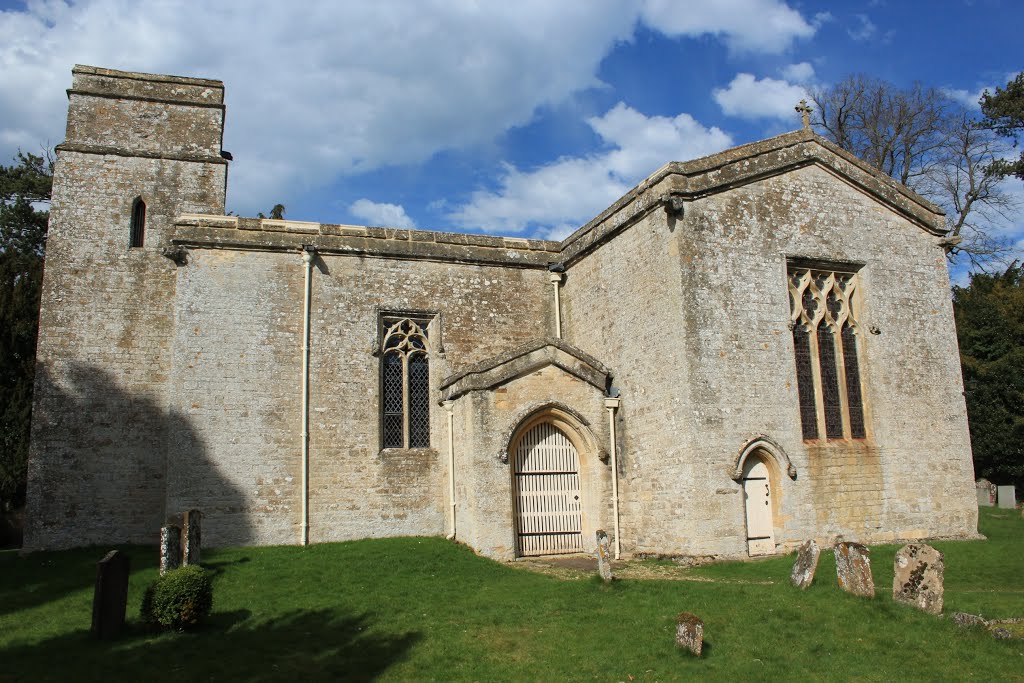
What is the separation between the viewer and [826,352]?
55.8ft

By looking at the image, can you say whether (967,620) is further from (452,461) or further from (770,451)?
(452,461)

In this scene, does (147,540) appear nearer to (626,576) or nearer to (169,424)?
(169,424)

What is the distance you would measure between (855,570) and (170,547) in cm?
1056

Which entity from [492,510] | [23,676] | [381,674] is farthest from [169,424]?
[381,674]

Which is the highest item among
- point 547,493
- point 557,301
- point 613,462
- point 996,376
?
point 557,301

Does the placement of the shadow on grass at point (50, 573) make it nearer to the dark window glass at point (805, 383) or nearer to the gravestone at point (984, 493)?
the dark window glass at point (805, 383)

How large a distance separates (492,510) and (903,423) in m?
8.91

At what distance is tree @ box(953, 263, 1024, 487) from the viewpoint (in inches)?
1093

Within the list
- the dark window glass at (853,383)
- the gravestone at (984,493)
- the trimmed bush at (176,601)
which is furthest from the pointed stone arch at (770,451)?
the gravestone at (984,493)

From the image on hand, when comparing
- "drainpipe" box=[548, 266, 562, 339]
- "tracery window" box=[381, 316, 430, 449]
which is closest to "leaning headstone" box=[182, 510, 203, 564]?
"tracery window" box=[381, 316, 430, 449]

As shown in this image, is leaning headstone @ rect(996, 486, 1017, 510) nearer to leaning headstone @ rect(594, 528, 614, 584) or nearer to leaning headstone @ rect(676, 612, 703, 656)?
leaning headstone @ rect(594, 528, 614, 584)

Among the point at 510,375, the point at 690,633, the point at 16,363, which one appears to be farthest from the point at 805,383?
the point at 16,363

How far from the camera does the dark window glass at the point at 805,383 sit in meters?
16.3

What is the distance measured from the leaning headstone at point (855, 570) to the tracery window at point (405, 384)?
9.83 metres
